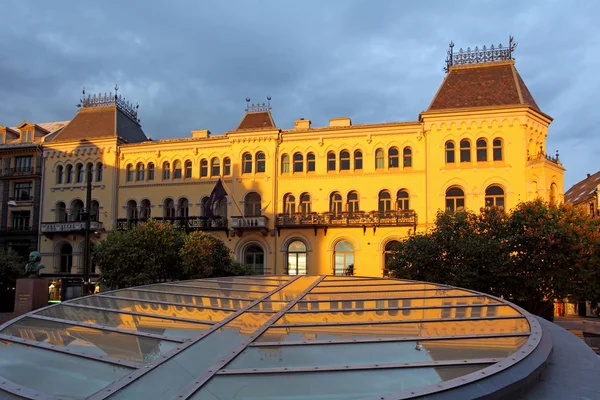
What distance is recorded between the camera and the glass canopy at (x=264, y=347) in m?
4.59

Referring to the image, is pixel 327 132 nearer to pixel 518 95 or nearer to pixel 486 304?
pixel 518 95

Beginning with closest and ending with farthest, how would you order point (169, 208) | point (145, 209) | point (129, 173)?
1. point (169, 208)
2. point (145, 209)
3. point (129, 173)

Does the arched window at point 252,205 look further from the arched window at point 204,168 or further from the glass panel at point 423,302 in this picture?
the glass panel at point 423,302

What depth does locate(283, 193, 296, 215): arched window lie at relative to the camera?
126 feet

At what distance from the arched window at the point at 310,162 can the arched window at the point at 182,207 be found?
1100 centimetres

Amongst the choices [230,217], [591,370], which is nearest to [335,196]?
[230,217]

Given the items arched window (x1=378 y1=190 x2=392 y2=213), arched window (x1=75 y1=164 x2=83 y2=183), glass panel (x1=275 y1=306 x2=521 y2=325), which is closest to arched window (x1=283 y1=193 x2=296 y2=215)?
arched window (x1=378 y1=190 x2=392 y2=213)

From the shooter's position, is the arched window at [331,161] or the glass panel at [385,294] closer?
the glass panel at [385,294]

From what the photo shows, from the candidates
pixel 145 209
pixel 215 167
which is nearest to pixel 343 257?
pixel 215 167

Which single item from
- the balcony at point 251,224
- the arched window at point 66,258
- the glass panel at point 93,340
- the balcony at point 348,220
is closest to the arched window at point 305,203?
the balcony at point 348,220

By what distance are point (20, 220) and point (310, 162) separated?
29.5 meters

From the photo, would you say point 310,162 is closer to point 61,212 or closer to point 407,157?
point 407,157

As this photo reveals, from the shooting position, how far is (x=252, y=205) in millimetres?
39469

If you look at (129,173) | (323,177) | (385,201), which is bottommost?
(385,201)
